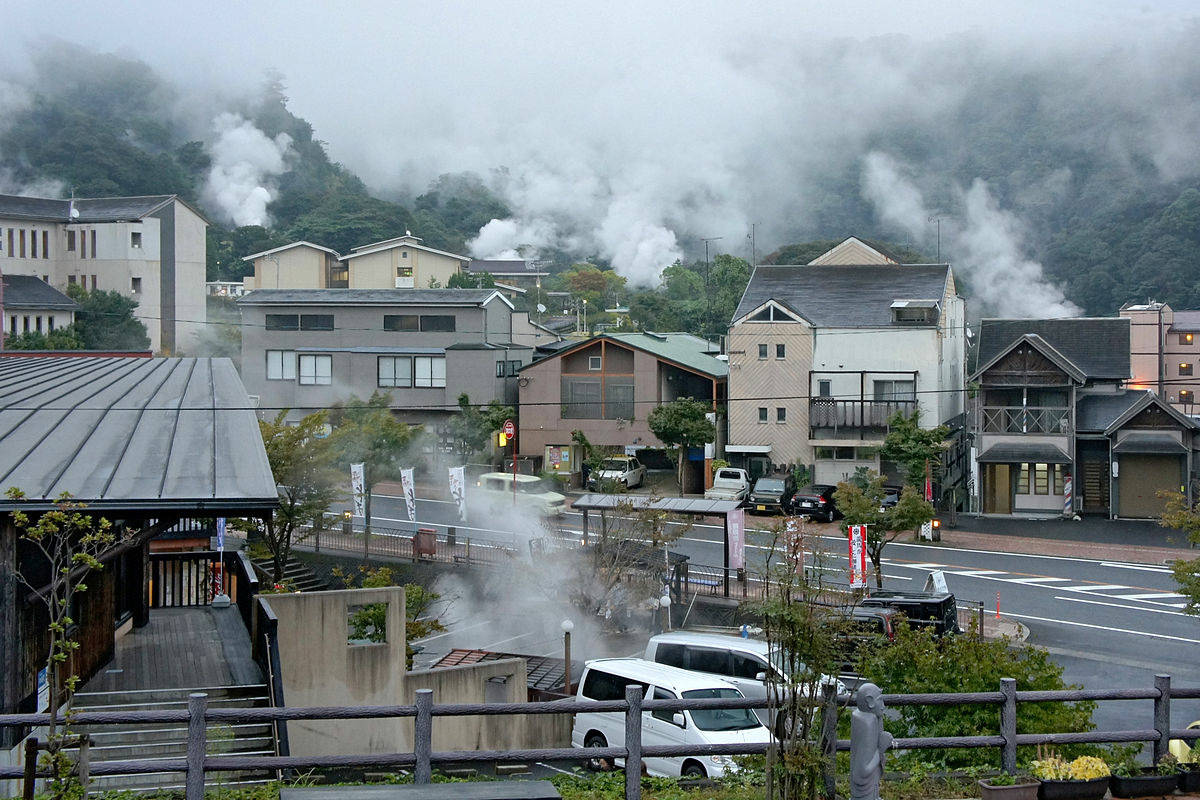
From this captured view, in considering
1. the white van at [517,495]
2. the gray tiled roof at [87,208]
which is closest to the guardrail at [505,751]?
the white van at [517,495]

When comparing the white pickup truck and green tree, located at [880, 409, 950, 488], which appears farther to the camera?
the white pickup truck

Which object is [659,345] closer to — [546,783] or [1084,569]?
[1084,569]

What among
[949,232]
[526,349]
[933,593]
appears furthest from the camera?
[949,232]

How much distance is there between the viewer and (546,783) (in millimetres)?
6820

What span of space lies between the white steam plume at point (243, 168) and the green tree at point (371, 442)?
6590 cm

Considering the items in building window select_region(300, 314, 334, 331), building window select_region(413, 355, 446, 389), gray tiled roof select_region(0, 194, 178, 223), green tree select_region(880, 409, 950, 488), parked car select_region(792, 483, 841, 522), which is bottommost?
parked car select_region(792, 483, 841, 522)

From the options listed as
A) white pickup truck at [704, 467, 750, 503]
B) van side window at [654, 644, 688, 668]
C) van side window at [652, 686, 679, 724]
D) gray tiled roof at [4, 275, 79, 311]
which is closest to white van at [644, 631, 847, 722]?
van side window at [654, 644, 688, 668]

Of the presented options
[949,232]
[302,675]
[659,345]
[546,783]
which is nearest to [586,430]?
[659,345]

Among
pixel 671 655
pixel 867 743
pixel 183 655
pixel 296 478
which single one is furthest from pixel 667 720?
pixel 296 478

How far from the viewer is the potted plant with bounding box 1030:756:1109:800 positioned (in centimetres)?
709

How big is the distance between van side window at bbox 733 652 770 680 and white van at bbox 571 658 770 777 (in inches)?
47.1

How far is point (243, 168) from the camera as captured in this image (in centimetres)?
10100

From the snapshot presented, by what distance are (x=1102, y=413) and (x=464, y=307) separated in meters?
21.6

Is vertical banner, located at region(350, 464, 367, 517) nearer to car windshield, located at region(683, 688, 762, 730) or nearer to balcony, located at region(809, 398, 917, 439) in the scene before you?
balcony, located at region(809, 398, 917, 439)
